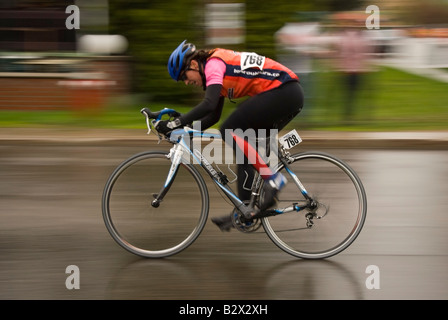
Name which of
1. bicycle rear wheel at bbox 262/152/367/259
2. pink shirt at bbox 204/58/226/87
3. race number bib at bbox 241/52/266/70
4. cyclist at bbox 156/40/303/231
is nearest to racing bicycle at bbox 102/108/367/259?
bicycle rear wheel at bbox 262/152/367/259

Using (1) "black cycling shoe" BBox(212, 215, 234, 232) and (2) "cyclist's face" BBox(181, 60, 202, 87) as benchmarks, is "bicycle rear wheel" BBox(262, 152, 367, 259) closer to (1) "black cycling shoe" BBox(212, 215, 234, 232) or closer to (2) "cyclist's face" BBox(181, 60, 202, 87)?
(1) "black cycling shoe" BBox(212, 215, 234, 232)

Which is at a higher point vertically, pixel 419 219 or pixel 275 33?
pixel 275 33

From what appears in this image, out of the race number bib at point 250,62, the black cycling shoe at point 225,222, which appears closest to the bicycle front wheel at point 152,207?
the black cycling shoe at point 225,222

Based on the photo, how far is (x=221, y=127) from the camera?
5.16 m

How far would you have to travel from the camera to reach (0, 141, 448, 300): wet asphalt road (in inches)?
185

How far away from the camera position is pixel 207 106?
485 cm

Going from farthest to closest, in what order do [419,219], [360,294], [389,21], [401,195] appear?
[389,21] < [401,195] < [419,219] < [360,294]

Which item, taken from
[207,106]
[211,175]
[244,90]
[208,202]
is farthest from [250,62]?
[208,202]

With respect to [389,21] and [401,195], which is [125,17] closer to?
[401,195]

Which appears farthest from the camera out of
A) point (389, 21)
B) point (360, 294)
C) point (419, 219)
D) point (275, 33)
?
point (389, 21)

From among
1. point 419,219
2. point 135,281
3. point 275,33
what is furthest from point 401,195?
point 275,33

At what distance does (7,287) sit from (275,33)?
822cm

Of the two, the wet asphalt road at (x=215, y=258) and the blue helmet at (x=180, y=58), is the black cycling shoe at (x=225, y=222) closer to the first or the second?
the wet asphalt road at (x=215, y=258)

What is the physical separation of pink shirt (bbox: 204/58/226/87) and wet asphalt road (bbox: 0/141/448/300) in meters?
1.33
